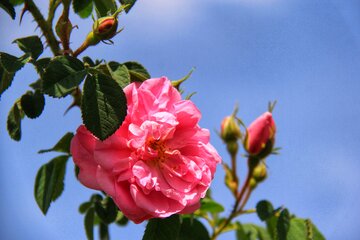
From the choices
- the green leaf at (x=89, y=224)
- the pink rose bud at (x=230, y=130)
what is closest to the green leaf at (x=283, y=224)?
the pink rose bud at (x=230, y=130)

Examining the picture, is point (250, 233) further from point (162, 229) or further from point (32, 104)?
point (32, 104)

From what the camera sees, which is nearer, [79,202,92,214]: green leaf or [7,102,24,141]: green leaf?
[7,102,24,141]: green leaf

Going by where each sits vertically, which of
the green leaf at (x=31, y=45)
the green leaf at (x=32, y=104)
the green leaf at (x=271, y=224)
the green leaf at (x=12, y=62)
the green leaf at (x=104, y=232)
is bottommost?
the green leaf at (x=104, y=232)

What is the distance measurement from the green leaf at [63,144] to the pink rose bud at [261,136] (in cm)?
46

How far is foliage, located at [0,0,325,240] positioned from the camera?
27.4 inches

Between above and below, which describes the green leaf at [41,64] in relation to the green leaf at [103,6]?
below

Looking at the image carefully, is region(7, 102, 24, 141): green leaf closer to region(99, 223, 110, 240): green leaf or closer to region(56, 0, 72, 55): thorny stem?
region(56, 0, 72, 55): thorny stem

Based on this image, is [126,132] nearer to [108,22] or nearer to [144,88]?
[144,88]

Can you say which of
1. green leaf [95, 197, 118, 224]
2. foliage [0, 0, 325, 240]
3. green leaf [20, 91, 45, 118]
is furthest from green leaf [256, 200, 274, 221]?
green leaf [20, 91, 45, 118]

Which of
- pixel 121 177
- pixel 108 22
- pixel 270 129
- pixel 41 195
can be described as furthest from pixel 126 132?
pixel 270 129

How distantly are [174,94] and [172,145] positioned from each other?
0.09 m

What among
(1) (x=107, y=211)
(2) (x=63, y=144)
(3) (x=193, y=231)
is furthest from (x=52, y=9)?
(3) (x=193, y=231)

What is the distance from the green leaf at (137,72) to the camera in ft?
2.68

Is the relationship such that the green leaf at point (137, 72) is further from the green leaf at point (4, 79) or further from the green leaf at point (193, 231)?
the green leaf at point (193, 231)
